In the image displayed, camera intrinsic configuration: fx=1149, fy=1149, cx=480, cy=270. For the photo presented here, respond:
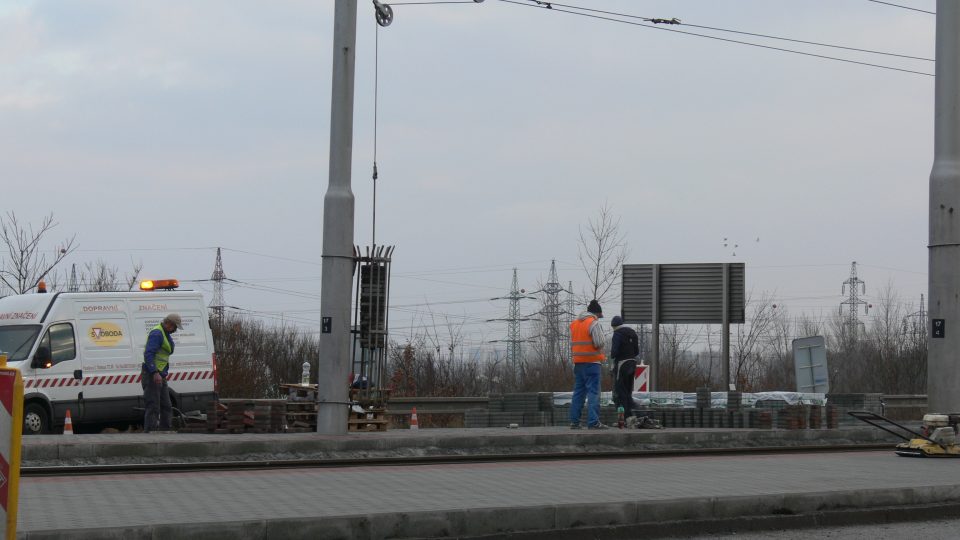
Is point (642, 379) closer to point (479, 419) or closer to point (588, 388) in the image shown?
point (479, 419)

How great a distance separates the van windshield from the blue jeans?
9315 mm

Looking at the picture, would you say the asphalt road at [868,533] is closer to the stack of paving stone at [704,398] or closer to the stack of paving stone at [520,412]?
the stack of paving stone at [704,398]

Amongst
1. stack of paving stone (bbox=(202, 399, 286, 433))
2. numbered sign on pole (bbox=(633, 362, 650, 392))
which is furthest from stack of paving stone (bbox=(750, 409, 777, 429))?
stack of paving stone (bbox=(202, 399, 286, 433))

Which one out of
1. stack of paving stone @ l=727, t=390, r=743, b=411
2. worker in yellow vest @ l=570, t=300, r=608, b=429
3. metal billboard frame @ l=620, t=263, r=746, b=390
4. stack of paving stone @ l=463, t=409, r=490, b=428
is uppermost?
metal billboard frame @ l=620, t=263, r=746, b=390

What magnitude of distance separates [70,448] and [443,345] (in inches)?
1327

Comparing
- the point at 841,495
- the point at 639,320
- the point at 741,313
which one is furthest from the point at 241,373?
the point at 841,495

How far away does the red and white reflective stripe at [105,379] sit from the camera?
19.5 meters

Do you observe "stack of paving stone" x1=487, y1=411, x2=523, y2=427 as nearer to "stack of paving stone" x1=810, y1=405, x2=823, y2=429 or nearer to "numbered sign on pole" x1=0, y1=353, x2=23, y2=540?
"stack of paving stone" x1=810, y1=405, x2=823, y2=429

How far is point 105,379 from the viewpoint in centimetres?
2030

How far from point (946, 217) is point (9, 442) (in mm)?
13545

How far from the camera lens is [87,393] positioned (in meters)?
20.0

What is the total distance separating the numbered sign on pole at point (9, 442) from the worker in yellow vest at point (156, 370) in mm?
12238

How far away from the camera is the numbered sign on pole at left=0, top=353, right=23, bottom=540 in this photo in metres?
5.66

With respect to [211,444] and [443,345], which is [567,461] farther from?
[443,345]
